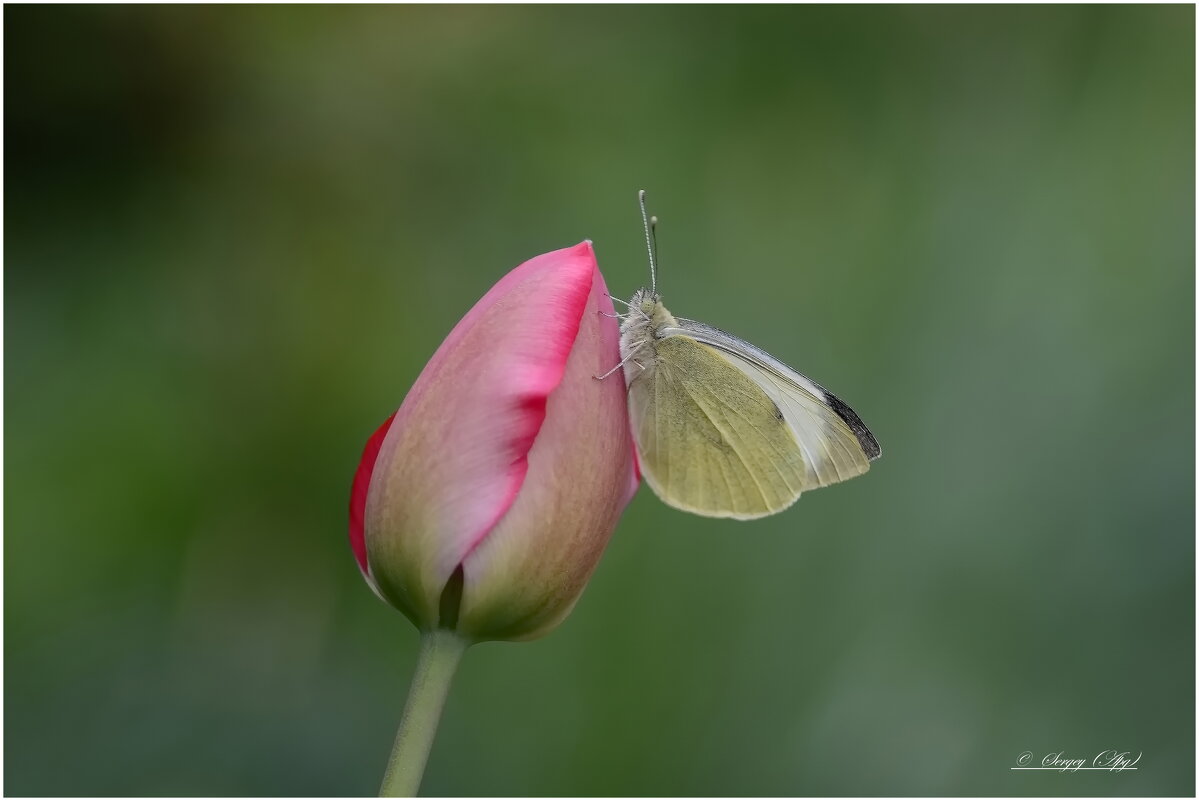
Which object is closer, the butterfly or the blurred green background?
the butterfly

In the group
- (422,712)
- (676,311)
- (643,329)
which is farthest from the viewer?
(676,311)

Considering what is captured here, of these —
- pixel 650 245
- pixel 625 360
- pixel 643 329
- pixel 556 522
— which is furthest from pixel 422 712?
pixel 650 245

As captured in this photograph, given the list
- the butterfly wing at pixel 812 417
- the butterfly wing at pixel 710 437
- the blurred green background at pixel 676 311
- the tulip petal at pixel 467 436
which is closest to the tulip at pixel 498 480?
the tulip petal at pixel 467 436

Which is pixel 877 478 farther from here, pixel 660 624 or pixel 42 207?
pixel 42 207

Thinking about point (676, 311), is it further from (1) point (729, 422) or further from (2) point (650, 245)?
(1) point (729, 422)

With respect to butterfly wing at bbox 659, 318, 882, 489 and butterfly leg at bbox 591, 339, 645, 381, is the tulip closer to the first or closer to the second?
butterfly leg at bbox 591, 339, 645, 381

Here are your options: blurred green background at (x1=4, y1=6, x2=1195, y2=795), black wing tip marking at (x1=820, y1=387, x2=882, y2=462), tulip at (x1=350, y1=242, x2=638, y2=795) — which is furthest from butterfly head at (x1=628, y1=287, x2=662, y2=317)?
blurred green background at (x1=4, y1=6, x2=1195, y2=795)

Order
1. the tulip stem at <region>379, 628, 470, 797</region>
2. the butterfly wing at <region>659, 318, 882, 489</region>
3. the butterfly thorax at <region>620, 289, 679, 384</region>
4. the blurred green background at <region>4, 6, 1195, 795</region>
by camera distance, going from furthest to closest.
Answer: the blurred green background at <region>4, 6, 1195, 795</region>, the butterfly wing at <region>659, 318, 882, 489</region>, the butterfly thorax at <region>620, 289, 679, 384</region>, the tulip stem at <region>379, 628, 470, 797</region>
